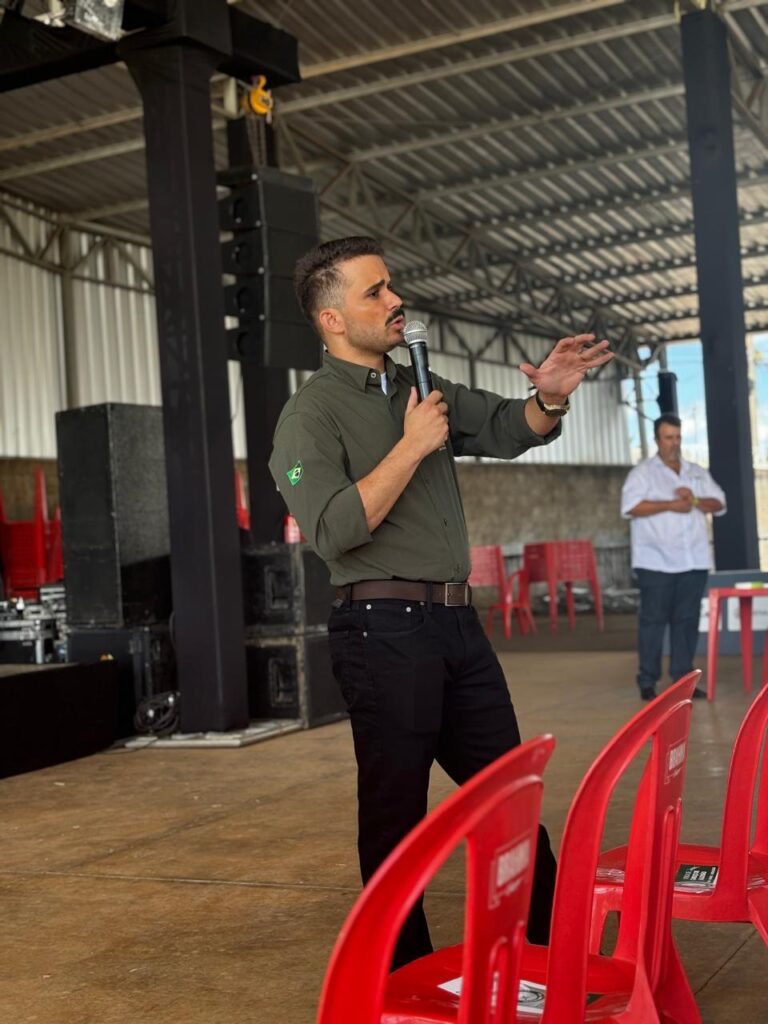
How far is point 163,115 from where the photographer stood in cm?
661

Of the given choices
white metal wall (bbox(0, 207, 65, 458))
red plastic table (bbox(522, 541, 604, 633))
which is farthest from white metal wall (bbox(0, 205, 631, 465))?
red plastic table (bbox(522, 541, 604, 633))

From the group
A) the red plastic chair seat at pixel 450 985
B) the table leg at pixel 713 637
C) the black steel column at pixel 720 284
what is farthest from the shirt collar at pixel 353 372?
the black steel column at pixel 720 284

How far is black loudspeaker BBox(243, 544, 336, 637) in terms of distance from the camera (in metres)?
6.98

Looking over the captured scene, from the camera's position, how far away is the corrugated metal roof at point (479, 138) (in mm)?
10164

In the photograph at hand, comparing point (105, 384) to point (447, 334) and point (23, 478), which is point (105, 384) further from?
point (447, 334)

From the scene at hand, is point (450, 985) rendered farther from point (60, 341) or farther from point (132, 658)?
point (60, 341)

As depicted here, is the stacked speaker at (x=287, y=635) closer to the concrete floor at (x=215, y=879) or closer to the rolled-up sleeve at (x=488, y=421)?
the concrete floor at (x=215, y=879)

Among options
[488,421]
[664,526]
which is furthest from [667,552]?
[488,421]

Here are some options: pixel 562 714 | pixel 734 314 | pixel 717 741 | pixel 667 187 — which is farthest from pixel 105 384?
pixel 717 741

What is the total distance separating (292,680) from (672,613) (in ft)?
6.92

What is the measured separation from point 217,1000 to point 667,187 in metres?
13.9

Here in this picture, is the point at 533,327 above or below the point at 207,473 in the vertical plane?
above

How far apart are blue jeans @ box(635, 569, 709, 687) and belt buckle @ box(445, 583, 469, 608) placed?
15.2 ft

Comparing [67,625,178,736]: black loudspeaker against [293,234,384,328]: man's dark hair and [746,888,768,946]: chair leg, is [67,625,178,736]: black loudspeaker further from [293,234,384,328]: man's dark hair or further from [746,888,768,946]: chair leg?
[746,888,768,946]: chair leg
